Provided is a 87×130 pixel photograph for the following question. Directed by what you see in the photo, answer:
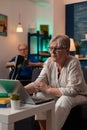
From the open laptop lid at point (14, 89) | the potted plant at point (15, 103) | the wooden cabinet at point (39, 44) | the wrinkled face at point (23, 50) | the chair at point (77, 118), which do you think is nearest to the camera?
the potted plant at point (15, 103)

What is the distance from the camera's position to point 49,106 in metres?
1.66

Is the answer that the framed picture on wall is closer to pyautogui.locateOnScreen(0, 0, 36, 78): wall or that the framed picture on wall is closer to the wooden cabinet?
pyautogui.locateOnScreen(0, 0, 36, 78): wall

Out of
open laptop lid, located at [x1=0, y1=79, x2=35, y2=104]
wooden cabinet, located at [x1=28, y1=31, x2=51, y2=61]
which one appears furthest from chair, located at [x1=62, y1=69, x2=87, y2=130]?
wooden cabinet, located at [x1=28, y1=31, x2=51, y2=61]

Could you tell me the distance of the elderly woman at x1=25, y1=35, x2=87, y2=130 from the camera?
2045mm

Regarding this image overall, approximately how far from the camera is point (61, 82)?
2.29m

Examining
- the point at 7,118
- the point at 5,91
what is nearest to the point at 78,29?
the point at 5,91

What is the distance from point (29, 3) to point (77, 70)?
4247 millimetres

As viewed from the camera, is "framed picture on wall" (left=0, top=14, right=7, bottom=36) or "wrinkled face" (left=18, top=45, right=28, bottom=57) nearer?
"wrinkled face" (left=18, top=45, right=28, bottom=57)

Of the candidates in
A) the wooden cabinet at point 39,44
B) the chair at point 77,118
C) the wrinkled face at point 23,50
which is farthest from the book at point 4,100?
the wooden cabinet at point 39,44

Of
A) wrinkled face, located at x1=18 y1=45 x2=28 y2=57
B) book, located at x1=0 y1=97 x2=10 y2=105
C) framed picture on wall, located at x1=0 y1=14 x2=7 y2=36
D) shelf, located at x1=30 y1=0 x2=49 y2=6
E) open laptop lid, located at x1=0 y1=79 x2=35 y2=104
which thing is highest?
shelf, located at x1=30 y1=0 x2=49 y2=6

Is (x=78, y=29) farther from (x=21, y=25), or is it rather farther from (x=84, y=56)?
(x=21, y=25)

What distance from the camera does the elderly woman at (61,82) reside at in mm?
2045

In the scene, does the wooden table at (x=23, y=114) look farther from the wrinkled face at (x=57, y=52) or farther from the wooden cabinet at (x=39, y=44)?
the wooden cabinet at (x=39, y=44)

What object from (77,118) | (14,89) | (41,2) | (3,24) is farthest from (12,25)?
(14,89)
